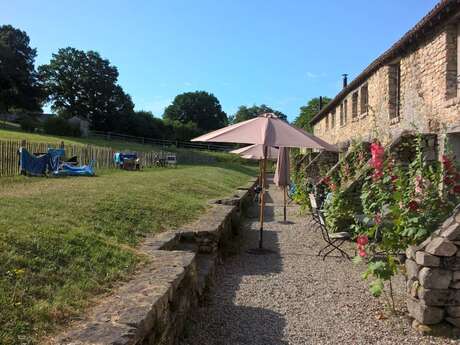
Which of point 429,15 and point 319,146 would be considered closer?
point 319,146

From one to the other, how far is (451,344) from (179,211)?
551 centimetres

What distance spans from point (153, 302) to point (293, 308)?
7.30 ft

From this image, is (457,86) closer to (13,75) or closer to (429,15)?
(429,15)

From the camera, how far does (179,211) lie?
8594 mm

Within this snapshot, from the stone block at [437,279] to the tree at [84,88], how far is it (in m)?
67.4

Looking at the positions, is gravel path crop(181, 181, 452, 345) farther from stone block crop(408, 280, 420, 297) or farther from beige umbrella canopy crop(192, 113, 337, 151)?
beige umbrella canopy crop(192, 113, 337, 151)

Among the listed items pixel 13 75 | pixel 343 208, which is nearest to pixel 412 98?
pixel 343 208

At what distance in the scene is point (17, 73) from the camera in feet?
190

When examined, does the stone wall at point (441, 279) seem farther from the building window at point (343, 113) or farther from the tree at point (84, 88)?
the tree at point (84, 88)

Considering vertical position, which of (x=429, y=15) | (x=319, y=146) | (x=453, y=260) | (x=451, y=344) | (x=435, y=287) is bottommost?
(x=451, y=344)

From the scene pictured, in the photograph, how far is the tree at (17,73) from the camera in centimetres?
5688

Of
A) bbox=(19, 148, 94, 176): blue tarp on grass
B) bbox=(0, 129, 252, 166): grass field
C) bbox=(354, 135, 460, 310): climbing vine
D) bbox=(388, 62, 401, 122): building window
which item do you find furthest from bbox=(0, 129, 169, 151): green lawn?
bbox=(354, 135, 460, 310): climbing vine

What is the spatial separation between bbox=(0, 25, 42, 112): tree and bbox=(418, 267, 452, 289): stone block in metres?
60.4

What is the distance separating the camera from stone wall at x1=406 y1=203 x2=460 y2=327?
413 cm
